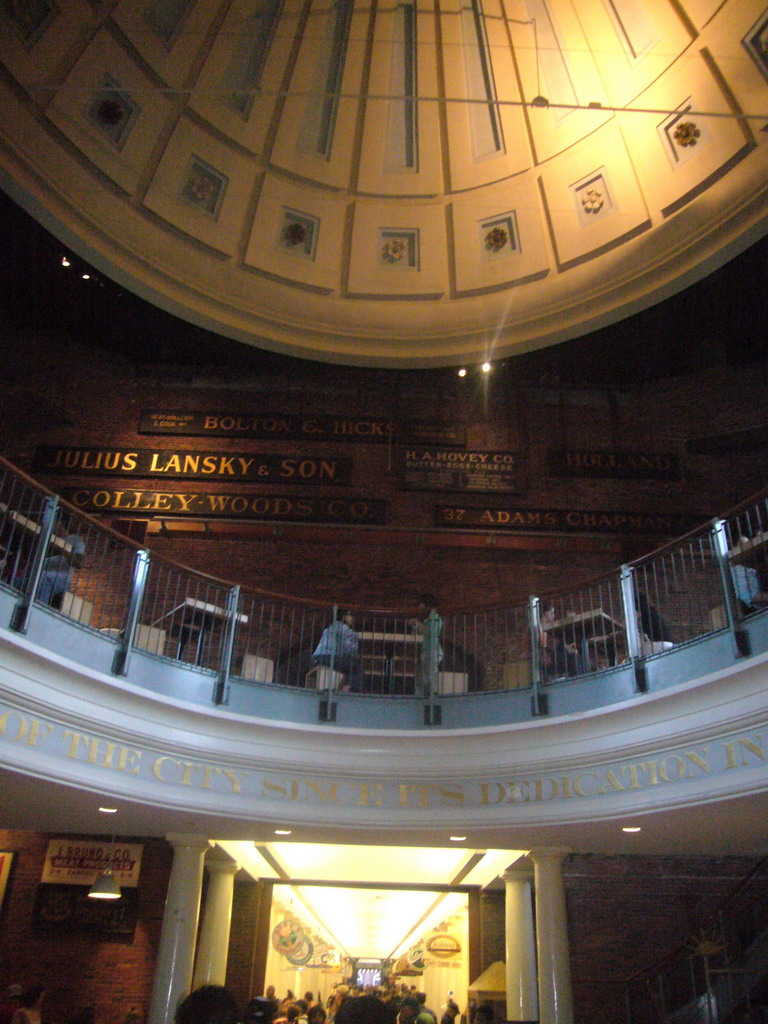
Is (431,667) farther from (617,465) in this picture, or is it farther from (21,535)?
(617,465)

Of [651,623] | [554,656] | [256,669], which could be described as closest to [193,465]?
[256,669]

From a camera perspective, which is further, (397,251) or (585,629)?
(397,251)

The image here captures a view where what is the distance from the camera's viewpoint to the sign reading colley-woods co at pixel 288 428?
47.0ft

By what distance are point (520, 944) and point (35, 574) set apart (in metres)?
8.31

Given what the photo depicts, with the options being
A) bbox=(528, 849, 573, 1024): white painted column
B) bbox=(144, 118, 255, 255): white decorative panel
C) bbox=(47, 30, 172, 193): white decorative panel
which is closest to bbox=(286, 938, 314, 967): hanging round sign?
bbox=(528, 849, 573, 1024): white painted column

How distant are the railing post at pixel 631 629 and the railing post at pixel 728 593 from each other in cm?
100

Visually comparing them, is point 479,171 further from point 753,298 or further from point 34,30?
point 34,30

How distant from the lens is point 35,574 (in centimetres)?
693

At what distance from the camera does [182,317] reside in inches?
528

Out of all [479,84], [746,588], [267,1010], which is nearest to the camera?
[746,588]

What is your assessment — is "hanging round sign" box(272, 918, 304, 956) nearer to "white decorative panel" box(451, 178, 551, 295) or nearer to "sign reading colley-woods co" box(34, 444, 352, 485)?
"sign reading colley-woods co" box(34, 444, 352, 485)

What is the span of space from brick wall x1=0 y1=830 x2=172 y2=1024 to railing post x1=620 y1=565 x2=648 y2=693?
7.40 meters

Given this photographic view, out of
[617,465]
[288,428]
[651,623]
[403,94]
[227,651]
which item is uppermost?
[403,94]

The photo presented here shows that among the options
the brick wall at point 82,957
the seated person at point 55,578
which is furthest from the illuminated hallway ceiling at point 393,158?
the brick wall at point 82,957
